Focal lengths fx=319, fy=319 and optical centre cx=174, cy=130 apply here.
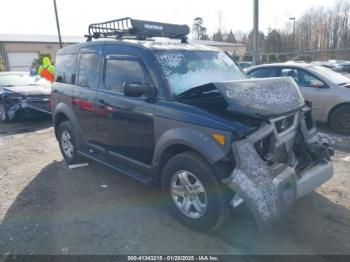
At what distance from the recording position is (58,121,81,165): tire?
5.43 m

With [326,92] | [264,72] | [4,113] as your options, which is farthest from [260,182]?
[4,113]

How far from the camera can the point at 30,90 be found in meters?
9.46

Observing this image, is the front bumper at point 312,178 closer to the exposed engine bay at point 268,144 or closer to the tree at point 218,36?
the exposed engine bay at point 268,144

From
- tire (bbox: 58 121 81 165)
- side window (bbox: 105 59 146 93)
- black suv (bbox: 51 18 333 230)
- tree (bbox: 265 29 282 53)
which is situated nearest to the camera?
black suv (bbox: 51 18 333 230)

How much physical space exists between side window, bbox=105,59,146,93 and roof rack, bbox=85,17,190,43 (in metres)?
0.64

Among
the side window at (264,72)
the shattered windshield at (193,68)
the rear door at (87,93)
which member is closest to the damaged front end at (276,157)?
the shattered windshield at (193,68)

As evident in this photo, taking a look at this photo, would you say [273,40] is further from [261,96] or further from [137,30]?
[261,96]

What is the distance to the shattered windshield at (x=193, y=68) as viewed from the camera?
12.4 ft

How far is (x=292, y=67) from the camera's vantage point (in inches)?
303

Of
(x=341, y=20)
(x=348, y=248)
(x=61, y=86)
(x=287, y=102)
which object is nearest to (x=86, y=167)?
(x=61, y=86)

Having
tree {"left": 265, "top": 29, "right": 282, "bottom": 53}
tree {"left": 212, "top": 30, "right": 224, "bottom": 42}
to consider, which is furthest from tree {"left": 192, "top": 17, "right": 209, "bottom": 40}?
tree {"left": 265, "top": 29, "right": 282, "bottom": 53}

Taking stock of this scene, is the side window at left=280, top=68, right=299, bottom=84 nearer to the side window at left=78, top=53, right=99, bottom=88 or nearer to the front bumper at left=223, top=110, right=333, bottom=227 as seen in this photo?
the side window at left=78, top=53, right=99, bottom=88

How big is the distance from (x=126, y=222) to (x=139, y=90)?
154 centimetres

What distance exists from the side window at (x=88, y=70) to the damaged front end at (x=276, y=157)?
2271mm
